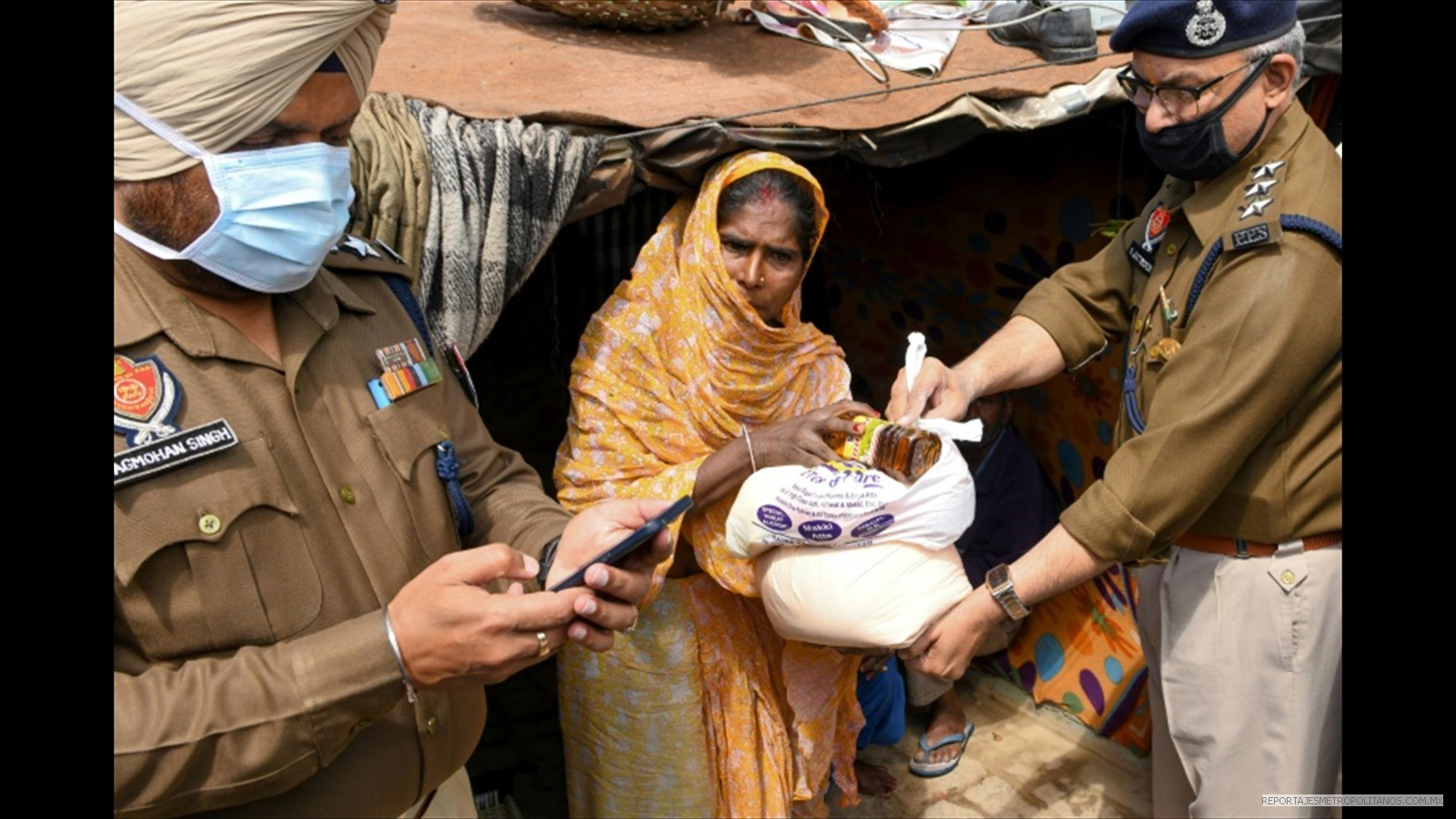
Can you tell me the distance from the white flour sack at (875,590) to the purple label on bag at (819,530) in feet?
0.19

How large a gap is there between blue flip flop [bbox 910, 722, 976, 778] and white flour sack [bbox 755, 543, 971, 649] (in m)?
1.79

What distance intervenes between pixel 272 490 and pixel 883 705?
272 centimetres

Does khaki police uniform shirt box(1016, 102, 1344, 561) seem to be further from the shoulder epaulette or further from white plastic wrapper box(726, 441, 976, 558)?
the shoulder epaulette

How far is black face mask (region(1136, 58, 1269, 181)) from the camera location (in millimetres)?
2770

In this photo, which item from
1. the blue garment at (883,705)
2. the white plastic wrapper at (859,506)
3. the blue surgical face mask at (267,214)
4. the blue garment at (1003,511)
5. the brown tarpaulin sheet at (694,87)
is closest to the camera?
the blue surgical face mask at (267,214)

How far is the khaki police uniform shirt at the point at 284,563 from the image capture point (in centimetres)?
183

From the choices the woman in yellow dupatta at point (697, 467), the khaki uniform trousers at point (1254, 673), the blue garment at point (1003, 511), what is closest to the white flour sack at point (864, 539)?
the woman in yellow dupatta at point (697, 467)

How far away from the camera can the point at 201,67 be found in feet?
6.29

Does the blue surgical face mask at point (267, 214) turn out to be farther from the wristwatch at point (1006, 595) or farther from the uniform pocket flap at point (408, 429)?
the wristwatch at point (1006, 595)

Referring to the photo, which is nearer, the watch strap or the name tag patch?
the name tag patch

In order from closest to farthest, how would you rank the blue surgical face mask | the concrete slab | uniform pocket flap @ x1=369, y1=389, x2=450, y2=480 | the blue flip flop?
1. the blue surgical face mask
2. uniform pocket flap @ x1=369, y1=389, x2=450, y2=480
3. the concrete slab
4. the blue flip flop

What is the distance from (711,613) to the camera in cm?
347

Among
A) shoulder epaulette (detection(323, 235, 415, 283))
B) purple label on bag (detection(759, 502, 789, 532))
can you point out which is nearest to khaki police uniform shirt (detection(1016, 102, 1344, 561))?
purple label on bag (detection(759, 502, 789, 532))

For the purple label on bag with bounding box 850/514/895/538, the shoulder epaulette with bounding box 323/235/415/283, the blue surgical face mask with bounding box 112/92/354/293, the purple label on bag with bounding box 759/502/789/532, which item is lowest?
the purple label on bag with bounding box 759/502/789/532
